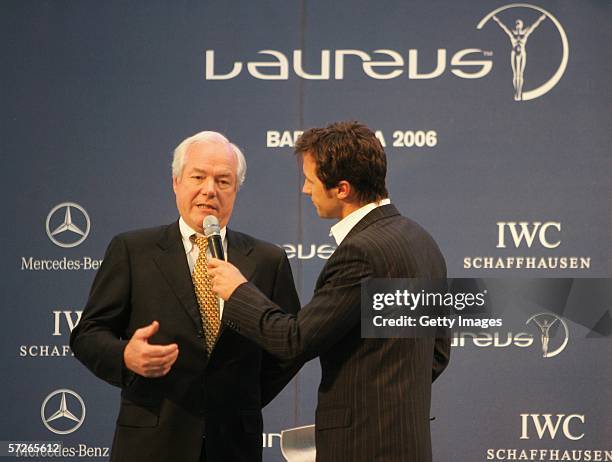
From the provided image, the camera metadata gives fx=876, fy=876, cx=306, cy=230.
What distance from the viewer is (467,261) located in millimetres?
4441

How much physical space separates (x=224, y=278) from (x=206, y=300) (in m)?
0.31

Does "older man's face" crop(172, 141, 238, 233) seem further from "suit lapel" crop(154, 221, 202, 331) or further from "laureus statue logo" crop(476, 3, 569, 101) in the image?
"laureus statue logo" crop(476, 3, 569, 101)

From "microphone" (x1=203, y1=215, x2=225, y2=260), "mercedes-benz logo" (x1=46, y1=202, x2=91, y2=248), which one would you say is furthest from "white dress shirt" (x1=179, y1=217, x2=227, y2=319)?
"mercedes-benz logo" (x1=46, y1=202, x2=91, y2=248)

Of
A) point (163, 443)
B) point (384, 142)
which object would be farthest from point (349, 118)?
point (163, 443)

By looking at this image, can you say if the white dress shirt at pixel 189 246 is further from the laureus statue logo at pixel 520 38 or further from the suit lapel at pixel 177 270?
the laureus statue logo at pixel 520 38

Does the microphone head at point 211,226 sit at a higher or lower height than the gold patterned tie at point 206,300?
higher

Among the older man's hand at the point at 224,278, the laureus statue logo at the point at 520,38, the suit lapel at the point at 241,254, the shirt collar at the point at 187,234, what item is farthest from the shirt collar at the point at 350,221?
the laureus statue logo at the point at 520,38

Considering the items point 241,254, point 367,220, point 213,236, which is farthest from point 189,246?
point 367,220

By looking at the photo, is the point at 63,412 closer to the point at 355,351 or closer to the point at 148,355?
the point at 148,355

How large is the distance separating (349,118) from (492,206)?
86 centimetres

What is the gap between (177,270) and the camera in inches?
108

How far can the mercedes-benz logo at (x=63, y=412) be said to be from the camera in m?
4.59

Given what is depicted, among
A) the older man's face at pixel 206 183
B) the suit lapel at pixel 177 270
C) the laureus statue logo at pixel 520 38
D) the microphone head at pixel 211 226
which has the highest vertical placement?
the laureus statue logo at pixel 520 38

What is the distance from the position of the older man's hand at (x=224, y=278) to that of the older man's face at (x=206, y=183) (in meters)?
Answer: 0.39
